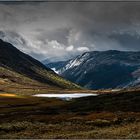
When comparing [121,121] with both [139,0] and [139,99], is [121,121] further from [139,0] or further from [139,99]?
[139,99]

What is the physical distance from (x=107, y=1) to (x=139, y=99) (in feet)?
379

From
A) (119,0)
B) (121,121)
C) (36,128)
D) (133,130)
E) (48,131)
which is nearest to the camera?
(119,0)

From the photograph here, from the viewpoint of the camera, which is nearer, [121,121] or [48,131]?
[48,131]

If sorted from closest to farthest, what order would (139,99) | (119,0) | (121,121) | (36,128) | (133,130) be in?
Result: (119,0)
(133,130)
(36,128)
(121,121)
(139,99)

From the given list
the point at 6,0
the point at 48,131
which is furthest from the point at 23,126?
the point at 6,0

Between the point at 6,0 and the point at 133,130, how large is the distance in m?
29.7

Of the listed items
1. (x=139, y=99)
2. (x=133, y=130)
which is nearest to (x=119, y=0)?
(x=133, y=130)

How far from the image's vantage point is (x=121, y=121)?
197 feet

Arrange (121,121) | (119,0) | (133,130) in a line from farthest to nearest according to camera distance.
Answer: (121,121)
(133,130)
(119,0)

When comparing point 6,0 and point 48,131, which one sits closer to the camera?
point 6,0

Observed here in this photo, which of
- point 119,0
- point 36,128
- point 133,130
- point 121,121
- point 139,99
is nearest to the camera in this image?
point 119,0

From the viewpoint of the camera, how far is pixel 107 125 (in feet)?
188

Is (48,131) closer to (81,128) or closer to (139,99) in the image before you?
(81,128)

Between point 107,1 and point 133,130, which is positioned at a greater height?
point 107,1
